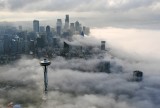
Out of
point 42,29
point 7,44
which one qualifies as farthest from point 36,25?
point 7,44

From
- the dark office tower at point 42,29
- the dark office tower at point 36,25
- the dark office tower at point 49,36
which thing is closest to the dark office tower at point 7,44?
the dark office tower at point 49,36

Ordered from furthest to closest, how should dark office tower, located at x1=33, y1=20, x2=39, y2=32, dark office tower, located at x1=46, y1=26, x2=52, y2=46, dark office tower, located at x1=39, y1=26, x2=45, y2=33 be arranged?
1. dark office tower, located at x1=33, y1=20, x2=39, y2=32
2. dark office tower, located at x1=39, y1=26, x2=45, y2=33
3. dark office tower, located at x1=46, y1=26, x2=52, y2=46

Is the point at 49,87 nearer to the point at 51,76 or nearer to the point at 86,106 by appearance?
the point at 51,76

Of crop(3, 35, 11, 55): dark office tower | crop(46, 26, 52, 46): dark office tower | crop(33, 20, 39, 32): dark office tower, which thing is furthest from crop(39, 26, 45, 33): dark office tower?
crop(3, 35, 11, 55): dark office tower

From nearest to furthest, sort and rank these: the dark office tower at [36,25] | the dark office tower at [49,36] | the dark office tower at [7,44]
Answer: the dark office tower at [7,44], the dark office tower at [49,36], the dark office tower at [36,25]

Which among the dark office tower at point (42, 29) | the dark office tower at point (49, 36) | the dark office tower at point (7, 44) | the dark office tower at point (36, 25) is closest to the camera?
the dark office tower at point (7, 44)

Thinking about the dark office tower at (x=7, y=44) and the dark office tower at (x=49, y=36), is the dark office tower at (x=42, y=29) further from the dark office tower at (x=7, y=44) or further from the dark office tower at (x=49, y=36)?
the dark office tower at (x=7, y=44)

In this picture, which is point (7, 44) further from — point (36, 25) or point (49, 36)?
point (36, 25)

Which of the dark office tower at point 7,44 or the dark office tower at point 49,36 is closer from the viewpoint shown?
the dark office tower at point 7,44

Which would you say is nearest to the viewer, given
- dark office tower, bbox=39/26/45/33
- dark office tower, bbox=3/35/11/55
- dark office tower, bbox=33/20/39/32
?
dark office tower, bbox=3/35/11/55

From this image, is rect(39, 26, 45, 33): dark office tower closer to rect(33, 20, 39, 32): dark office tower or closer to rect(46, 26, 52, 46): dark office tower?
rect(33, 20, 39, 32): dark office tower

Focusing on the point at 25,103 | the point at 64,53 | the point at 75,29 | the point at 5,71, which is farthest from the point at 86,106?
the point at 75,29
